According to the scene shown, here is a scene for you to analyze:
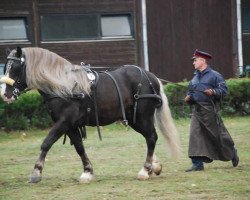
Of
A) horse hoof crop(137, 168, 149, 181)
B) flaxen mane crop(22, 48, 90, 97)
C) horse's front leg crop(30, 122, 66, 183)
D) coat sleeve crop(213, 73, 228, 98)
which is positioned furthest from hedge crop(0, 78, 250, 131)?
horse's front leg crop(30, 122, 66, 183)

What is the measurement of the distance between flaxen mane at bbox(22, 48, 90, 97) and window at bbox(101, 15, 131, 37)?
1415 centimetres

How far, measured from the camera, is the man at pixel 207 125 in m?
11.1

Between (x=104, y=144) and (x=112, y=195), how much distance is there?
707cm

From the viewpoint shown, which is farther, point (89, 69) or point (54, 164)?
point (54, 164)

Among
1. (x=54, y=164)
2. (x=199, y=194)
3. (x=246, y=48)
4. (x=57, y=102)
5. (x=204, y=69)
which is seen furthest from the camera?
(x=246, y=48)

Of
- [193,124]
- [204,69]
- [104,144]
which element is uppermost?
[204,69]

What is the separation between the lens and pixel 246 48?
27109 millimetres

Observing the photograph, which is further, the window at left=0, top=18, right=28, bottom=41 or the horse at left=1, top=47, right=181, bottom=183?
the window at left=0, top=18, right=28, bottom=41

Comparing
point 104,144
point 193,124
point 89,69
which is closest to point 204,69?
point 193,124

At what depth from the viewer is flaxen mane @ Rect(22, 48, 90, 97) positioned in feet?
33.0

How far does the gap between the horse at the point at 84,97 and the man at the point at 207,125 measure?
407 millimetres

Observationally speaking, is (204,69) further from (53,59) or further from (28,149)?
(28,149)

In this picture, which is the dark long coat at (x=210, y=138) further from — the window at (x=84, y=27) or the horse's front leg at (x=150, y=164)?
the window at (x=84, y=27)

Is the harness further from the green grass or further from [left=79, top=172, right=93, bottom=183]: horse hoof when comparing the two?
the green grass
